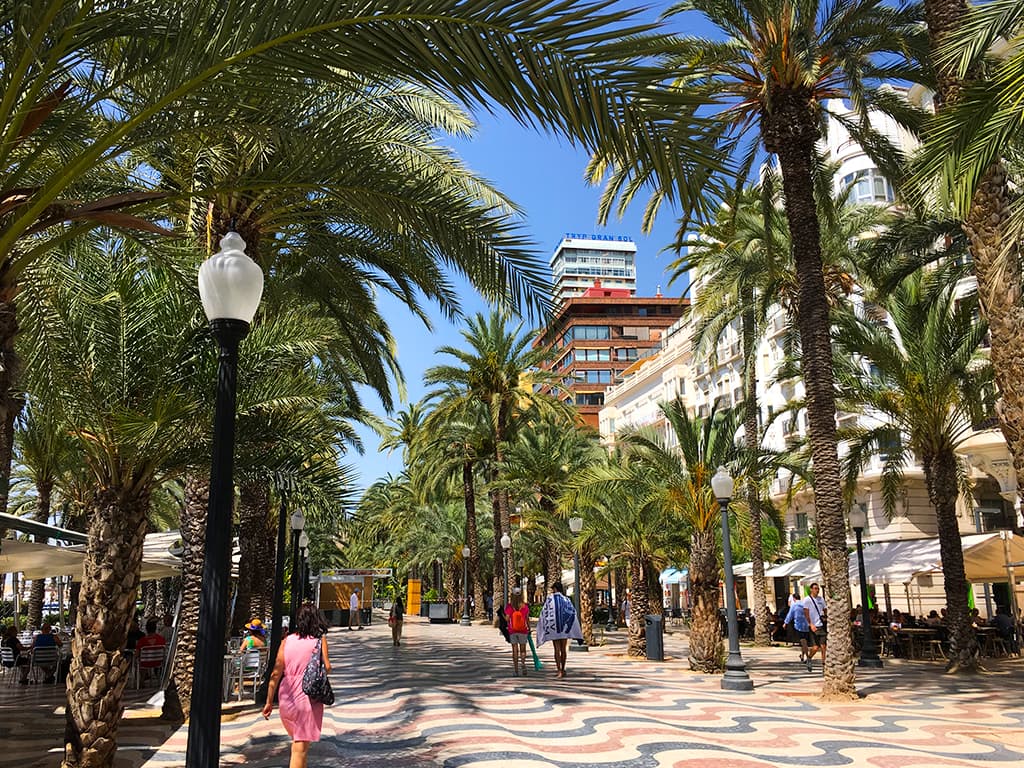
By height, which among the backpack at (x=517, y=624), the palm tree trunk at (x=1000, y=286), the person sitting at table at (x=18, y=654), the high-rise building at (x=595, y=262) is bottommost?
the person sitting at table at (x=18, y=654)

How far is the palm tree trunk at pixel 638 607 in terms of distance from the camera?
21.3 meters

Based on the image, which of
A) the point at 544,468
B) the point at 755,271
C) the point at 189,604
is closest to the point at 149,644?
the point at 189,604

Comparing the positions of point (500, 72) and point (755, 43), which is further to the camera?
point (755, 43)

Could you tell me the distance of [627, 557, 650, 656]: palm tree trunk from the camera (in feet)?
70.0

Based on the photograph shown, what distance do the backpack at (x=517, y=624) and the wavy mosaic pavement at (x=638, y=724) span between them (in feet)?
2.88

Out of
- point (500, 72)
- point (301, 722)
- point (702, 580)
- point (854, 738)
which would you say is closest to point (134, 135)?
point (500, 72)

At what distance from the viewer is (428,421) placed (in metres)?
36.4

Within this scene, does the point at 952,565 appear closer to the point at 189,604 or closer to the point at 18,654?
the point at 189,604

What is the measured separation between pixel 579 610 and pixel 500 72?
24277 millimetres

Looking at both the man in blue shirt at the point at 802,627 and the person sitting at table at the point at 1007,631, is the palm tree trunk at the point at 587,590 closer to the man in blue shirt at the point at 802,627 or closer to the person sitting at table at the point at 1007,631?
the man in blue shirt at the point at 802,627

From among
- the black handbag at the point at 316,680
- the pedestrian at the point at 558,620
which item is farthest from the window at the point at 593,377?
the black handbag at the point at 316,680

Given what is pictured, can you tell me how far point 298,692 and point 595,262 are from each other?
152 metres

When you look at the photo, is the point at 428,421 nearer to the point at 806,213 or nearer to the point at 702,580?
the point at 702,580

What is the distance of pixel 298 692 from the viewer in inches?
258
